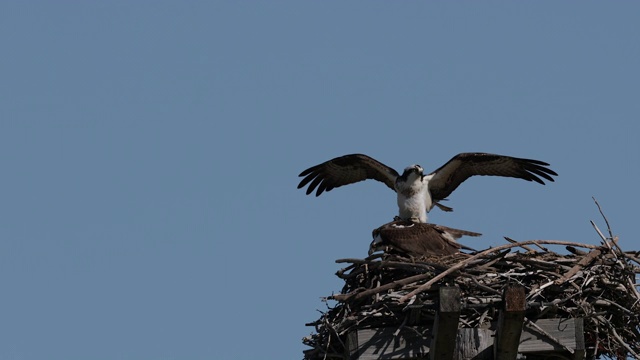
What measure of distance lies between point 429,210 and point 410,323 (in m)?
5.02

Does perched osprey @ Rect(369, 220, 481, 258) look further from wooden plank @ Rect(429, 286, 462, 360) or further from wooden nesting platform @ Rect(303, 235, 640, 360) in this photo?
wooden plank @ Rect(429, 286, 462, 360)

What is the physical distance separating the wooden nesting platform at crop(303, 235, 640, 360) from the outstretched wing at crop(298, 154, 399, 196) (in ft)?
13.2

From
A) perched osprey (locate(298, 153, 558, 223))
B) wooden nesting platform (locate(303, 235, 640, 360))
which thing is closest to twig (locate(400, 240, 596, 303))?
wooden nesting platform (locate(303, 235, 640, 360))

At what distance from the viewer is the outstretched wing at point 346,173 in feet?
45.7

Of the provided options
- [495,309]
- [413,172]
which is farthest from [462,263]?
[413,172]

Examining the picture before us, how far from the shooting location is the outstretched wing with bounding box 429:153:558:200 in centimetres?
1337

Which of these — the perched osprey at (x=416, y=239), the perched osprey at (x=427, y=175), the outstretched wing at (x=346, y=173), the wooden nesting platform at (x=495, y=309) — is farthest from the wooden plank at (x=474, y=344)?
the outstretched wing at (x=346, y=173)

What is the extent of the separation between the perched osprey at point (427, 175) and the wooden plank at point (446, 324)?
5021 mm

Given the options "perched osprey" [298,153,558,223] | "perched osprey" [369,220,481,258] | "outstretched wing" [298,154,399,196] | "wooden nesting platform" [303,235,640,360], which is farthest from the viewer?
"outstretched wing" [298,154,399,196]

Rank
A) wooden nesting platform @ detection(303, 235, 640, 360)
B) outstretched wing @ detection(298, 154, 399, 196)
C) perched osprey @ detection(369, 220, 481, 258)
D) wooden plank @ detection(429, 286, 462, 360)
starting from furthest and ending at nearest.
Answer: outstretched wing @ detection(298, 154, 399, 196) < perched osprey @ detection(369, 220, 481, 258) < wooden nesting platform @ detection(303, 235, 640, 360) < wooden plank @ detection(429, 286, 462, 360)

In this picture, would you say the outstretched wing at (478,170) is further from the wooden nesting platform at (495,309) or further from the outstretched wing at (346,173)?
the wooden nesting platform at (495,309)

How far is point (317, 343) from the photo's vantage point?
9.23 meters

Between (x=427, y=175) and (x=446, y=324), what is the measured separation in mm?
6015

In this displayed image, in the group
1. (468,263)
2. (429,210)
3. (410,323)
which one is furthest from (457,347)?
(429,210)
